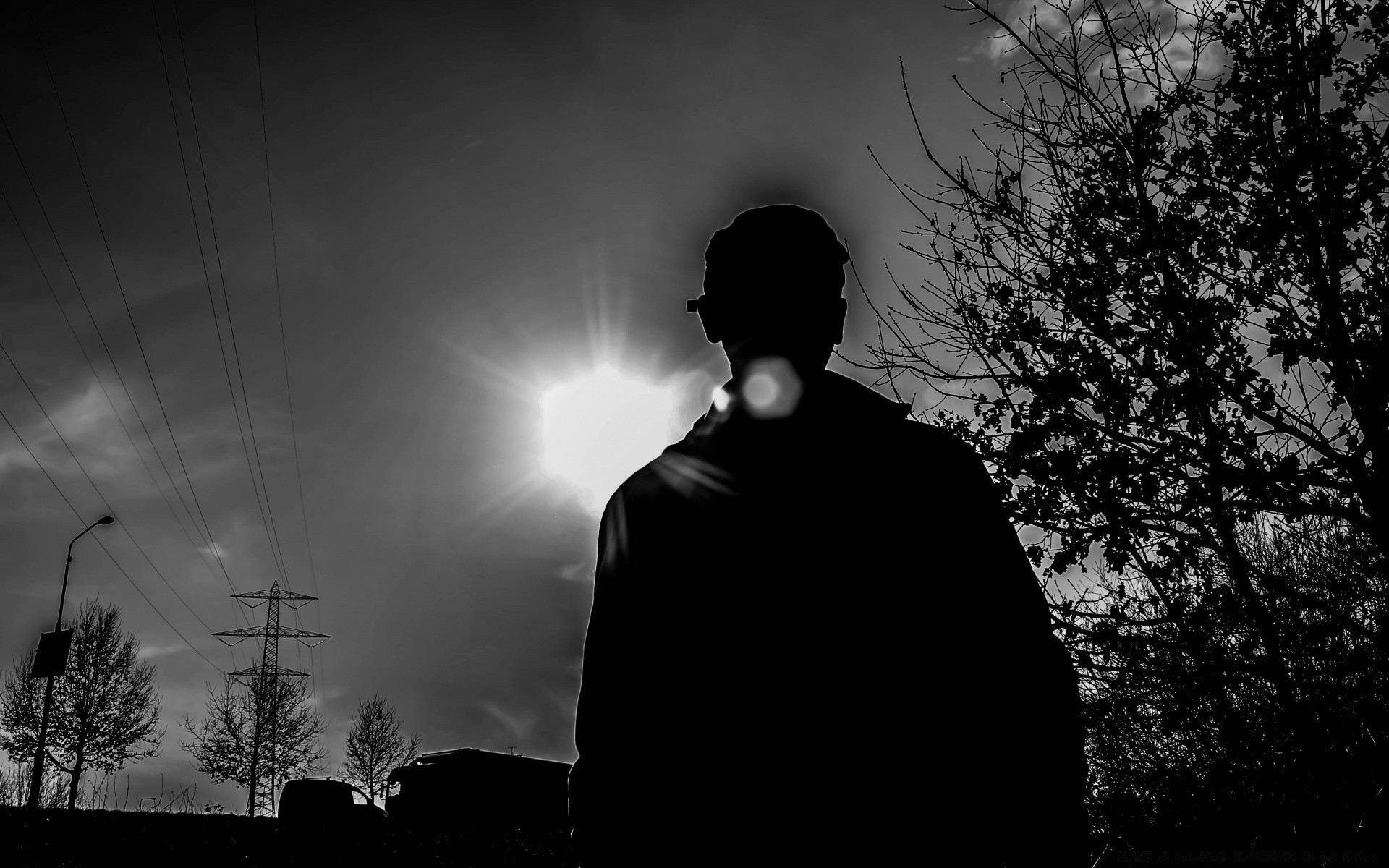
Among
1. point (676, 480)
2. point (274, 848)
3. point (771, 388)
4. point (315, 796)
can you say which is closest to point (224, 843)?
point (274, 848)

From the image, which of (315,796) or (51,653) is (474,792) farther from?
(51,653)

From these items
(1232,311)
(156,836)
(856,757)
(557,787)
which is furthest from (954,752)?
(557,787)

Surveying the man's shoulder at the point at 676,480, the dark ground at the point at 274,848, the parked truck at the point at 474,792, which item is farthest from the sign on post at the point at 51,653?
the man's shoulder at the point at 676,480

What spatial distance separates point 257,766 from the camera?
162ft

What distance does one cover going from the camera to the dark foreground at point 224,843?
7.30 metres

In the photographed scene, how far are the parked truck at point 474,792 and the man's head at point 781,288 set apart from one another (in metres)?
22.7

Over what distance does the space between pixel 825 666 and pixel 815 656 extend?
2cm

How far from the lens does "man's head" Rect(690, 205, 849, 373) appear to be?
1324mm

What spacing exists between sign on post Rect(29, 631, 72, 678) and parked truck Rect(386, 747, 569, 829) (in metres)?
14.6

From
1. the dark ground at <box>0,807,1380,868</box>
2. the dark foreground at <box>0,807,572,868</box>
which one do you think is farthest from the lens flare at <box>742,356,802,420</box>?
the dark foreground at <box>0,807,572,868</box>

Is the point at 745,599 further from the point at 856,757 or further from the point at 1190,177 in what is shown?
the point at 1190,177

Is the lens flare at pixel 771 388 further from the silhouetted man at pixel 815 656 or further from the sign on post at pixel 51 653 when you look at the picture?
the sign on post at pixel 51 653

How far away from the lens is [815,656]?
43.3 inches

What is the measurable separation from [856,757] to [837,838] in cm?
10
